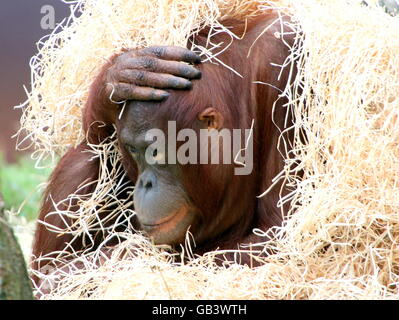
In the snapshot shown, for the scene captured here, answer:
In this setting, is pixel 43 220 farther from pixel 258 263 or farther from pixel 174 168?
pixel 258 263

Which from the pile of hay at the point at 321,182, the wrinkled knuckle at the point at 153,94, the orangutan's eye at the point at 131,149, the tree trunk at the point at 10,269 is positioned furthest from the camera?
the orangutan's eye at the point at 131,149

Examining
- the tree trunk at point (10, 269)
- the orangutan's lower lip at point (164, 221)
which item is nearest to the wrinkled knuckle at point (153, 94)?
the orangutan's lower lip at point (164, 221)

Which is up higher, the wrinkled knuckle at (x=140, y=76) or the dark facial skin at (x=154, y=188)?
the wrinkled knuckle at (x=140, y=76)

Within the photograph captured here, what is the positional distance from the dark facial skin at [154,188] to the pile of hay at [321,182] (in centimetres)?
11

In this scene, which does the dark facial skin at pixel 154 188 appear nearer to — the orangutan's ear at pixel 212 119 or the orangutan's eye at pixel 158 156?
the orangutan's eye at pixel 158 156

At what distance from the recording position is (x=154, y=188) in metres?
3.25

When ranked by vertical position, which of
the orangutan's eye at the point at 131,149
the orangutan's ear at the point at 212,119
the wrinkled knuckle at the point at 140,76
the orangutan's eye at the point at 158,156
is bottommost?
the orangutan's eye at the point at 158,156

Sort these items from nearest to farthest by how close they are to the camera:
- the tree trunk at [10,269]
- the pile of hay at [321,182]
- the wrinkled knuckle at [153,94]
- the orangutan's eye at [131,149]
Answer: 1. the tree trunk at [10,269]
2. the pile of hay at [321,182]
3. the wrinkled knuckle at [153,94]
4. the orangutan's eye at [131,149]

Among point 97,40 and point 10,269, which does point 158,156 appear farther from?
point 10,269

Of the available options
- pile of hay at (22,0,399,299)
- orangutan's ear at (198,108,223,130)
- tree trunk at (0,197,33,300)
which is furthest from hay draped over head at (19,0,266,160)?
tree trunk at (0,197,33,300)

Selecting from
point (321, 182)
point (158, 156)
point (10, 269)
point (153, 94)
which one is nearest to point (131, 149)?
point (158, 156)

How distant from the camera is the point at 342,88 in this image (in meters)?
3.13

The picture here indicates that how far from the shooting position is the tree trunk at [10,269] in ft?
6.76
